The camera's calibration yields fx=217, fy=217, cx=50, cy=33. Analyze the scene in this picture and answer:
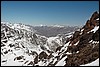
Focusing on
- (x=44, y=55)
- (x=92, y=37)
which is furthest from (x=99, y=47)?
(x=44, y=55)

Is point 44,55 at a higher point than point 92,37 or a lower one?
lower

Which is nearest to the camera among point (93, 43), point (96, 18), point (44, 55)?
point (93, 43)

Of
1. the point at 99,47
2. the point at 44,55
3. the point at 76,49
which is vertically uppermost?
the point at 99,47

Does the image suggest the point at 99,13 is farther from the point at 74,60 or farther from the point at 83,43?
the point at 74,60

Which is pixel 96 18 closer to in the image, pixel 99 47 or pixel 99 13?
pixel 99 13

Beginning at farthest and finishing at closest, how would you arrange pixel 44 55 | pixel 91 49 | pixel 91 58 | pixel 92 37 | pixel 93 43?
pixel 44 55
pixel 92 37
pixel 93 43
pixel 91 49
pixel 91 58

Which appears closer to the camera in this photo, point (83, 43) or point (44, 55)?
point (83, 43)

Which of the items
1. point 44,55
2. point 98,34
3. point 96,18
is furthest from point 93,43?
point 44,55

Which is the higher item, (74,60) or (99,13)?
(99,13)

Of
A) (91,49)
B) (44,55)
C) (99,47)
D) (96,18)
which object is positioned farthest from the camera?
(44,55)
